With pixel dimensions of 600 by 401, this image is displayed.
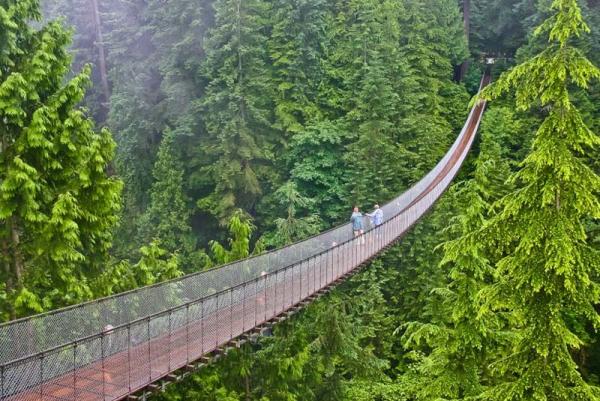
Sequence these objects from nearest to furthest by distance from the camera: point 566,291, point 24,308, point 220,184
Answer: point 566,291
point 24,308
point 220,184

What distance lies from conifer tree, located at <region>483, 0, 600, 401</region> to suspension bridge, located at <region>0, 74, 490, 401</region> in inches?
137

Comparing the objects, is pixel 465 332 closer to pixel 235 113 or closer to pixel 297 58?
pixel 235 113

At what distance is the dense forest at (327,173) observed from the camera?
5461mm

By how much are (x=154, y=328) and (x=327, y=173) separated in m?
15.5

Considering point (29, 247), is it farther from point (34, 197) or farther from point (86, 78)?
point (86, 78)

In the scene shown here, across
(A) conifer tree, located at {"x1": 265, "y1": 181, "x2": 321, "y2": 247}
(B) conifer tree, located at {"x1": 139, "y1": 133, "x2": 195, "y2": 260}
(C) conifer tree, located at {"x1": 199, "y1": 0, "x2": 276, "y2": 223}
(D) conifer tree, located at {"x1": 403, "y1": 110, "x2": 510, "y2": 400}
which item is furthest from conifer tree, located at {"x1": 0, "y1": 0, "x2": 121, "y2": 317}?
(C) conifer tree, located at {"x1": 199, "y1": 0, "x2": 276, "y2": 223}

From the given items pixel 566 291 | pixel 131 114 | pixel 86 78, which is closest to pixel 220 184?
pixel 131 114

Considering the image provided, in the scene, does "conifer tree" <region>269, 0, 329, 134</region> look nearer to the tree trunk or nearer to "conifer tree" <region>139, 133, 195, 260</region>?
"conifer tree" <region>139, 133, 195, 260</region>

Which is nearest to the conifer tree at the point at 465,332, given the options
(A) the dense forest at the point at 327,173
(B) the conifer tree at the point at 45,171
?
(A) the dense forest at the point at 327,173

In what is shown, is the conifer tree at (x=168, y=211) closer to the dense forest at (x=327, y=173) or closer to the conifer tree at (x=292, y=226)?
the dense forest at (x=327, y=173)

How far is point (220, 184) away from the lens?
834 inches

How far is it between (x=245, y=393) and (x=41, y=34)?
6.94 metres

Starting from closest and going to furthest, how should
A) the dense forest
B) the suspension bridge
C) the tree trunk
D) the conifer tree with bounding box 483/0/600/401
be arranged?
the conifer tree with bounding box 483/0/600/401 → the dense forest → the suspension bridge → the tree trunk

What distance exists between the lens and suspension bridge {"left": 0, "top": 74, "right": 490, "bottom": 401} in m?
6.01
